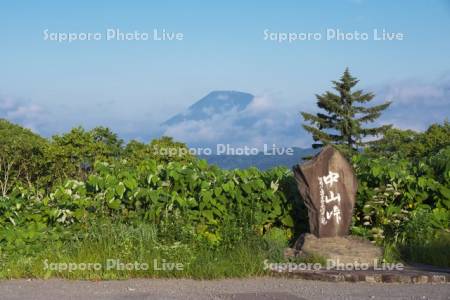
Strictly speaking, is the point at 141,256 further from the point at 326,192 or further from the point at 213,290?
the point at 326,192

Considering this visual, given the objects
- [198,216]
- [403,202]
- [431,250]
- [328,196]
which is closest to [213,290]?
[198,216]

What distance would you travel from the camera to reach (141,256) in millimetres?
9484

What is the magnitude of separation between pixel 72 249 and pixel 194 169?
8.55ft

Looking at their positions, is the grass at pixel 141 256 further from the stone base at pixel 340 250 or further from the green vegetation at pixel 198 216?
the stone base at pixel 340 250

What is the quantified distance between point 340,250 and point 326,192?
→ 964 millimetres

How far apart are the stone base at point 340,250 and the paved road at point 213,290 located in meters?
1.21

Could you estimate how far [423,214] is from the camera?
1089cm

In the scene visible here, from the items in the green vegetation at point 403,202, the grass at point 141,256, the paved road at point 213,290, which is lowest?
the paved road at point 213,290

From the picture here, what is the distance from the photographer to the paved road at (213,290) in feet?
25.8

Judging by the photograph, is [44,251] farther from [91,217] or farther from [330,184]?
[330,184]

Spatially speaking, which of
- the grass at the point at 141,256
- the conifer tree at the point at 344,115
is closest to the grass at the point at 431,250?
the grass at the point at 141,256

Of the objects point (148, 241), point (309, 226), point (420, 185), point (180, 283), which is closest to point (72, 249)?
point (148, 241)

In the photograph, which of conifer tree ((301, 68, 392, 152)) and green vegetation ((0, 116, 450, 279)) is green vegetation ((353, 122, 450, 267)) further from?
conifer tree ((301, 68, 392, 152))

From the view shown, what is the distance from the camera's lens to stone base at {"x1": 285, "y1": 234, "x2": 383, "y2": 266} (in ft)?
32.8
